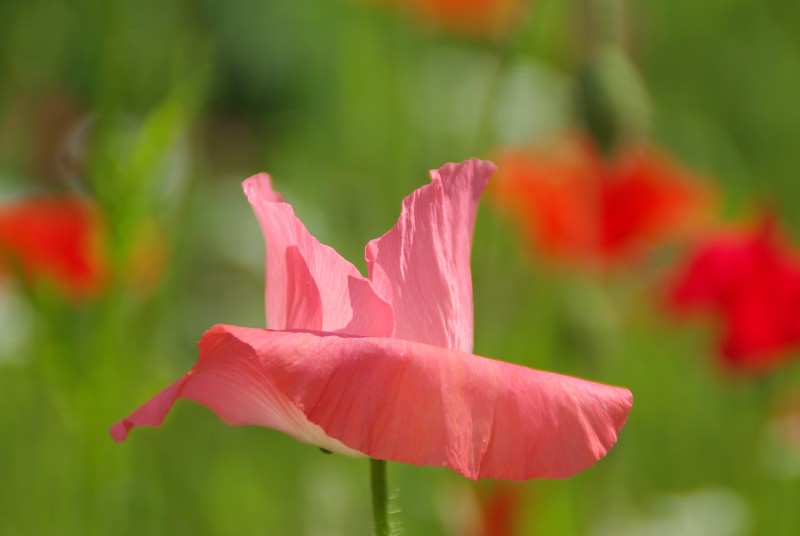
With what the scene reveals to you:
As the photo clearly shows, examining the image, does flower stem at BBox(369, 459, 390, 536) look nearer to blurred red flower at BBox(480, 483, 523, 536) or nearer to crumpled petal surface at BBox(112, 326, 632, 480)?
crumpled petal surface at BBox(112, 326, 632, 480)

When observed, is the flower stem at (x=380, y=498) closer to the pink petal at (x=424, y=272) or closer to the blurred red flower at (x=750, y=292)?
the pink petal at (x=424, y=272)

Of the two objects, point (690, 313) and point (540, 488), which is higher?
point (690, 313)

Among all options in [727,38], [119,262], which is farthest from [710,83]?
[119,262]

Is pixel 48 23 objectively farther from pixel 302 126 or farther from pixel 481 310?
pixel 302 126

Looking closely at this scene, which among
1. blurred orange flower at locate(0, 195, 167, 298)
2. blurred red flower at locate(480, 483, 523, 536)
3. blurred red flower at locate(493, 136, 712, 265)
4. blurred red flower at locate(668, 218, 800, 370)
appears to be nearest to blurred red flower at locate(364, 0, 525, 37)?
blurred red flower at locate(493, 136, 712, 265)

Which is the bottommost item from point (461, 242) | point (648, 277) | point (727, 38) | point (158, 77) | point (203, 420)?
point (203, 420)

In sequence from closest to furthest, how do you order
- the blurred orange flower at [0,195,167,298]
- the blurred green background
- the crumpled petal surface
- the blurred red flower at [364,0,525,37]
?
the crumpled petal surface
the blurred green background
the blurred orange flower at [0,195,167,298]
the blurred red flower at [364,0,525,37]

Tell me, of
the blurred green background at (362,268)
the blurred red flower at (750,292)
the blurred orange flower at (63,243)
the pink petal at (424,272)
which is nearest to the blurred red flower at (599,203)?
the blurred green background at (362,268)
